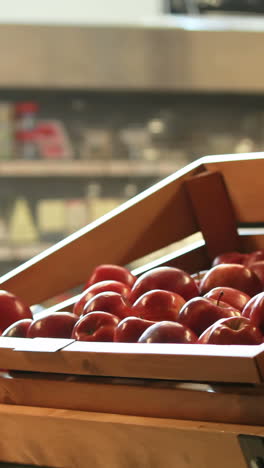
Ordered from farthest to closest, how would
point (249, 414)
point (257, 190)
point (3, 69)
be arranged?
point (3, 69) → point (257, 190) → point (249, 414)

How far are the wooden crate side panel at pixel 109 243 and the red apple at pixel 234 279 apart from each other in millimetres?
287

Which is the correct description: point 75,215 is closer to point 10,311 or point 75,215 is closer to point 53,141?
point 53,141

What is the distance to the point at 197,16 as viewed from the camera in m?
3.60

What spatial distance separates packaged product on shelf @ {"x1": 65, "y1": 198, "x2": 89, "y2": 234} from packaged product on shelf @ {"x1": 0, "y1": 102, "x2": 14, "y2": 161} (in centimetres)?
35

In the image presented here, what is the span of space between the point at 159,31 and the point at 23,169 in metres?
0.83

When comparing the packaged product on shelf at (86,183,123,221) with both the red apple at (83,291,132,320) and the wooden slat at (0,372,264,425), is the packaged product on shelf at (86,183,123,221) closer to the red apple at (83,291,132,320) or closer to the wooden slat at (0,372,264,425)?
the red apple at (83,291,132,320)

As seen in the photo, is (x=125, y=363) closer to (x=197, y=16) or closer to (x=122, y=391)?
(x=122, y=391)

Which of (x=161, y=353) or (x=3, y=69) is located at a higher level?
(x=3, y=69)

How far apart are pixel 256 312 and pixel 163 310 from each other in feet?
0.49

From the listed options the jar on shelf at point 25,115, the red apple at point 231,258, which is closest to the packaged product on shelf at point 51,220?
the jar on shelf at point 25,115

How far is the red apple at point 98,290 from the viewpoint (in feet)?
3.76

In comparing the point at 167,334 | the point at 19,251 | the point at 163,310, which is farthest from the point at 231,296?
the point at 19,251

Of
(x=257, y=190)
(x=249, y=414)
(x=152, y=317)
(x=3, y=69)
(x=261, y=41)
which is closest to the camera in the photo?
(x=249, y=414)

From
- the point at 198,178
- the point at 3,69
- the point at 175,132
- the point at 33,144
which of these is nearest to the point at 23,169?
the point at 33,144
